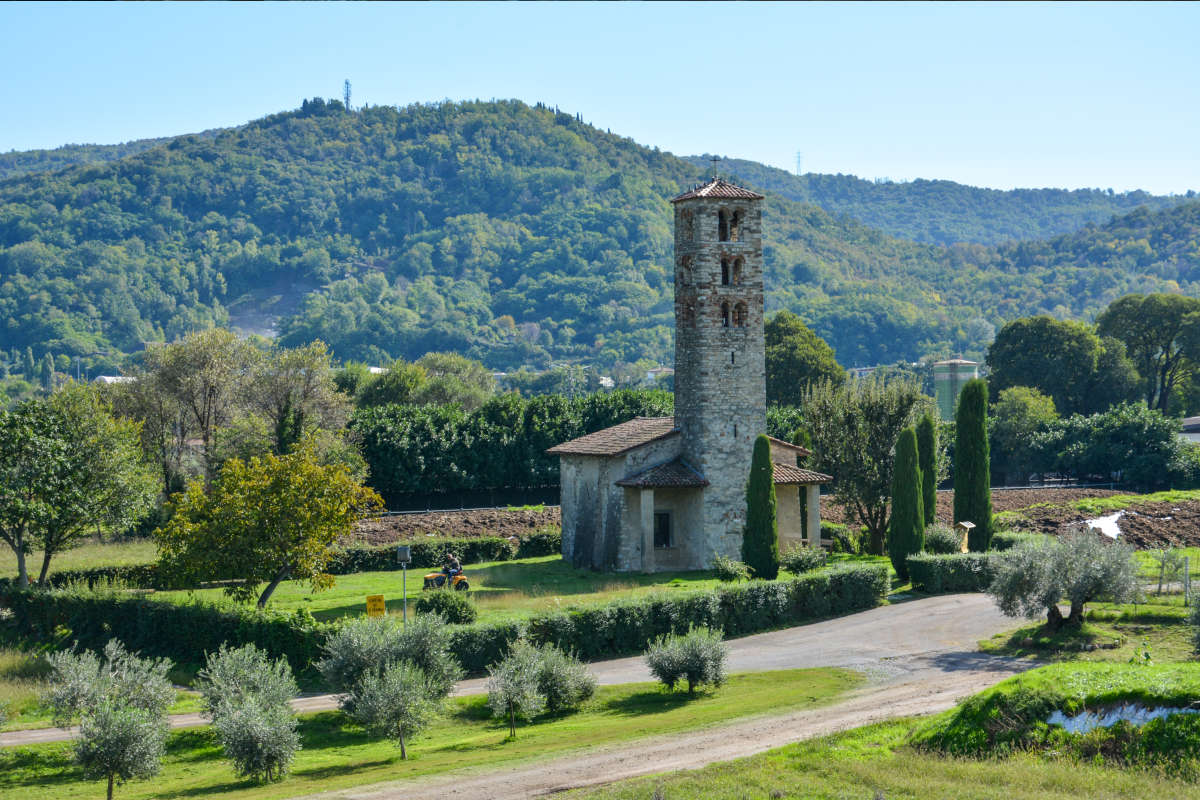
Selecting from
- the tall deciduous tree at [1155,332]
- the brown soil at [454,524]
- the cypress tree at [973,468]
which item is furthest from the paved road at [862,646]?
the tall deciduous tree at [1155,332]

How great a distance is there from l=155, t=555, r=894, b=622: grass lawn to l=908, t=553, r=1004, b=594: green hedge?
3168 millimetres

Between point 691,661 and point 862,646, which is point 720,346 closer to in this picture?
point 862,646

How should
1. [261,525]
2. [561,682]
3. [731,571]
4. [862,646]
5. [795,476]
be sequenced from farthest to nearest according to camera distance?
[795,476], [731,571], [261,525], [862,646], [561,682]

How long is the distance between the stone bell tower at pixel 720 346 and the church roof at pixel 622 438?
119 cm

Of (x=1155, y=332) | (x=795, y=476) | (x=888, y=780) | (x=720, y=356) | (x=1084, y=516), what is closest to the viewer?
(x=888, y=780)


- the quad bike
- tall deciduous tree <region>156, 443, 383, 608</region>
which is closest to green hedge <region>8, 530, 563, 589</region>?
the quad bike

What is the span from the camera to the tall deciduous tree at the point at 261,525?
34.0m

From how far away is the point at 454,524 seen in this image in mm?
56500

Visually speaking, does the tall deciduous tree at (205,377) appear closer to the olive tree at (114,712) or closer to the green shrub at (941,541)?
the green shrub at (941,541)

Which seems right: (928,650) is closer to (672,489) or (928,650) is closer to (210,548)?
(672,489)

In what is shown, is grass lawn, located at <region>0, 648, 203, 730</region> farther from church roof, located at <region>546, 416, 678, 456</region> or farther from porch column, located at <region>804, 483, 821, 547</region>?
porch column, located at <region>804, 483, 821, 547</region>

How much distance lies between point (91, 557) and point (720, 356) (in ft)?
91.9

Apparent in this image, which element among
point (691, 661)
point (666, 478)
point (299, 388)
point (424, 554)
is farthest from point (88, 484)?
point (299, 388)

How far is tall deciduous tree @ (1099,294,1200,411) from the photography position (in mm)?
105062
